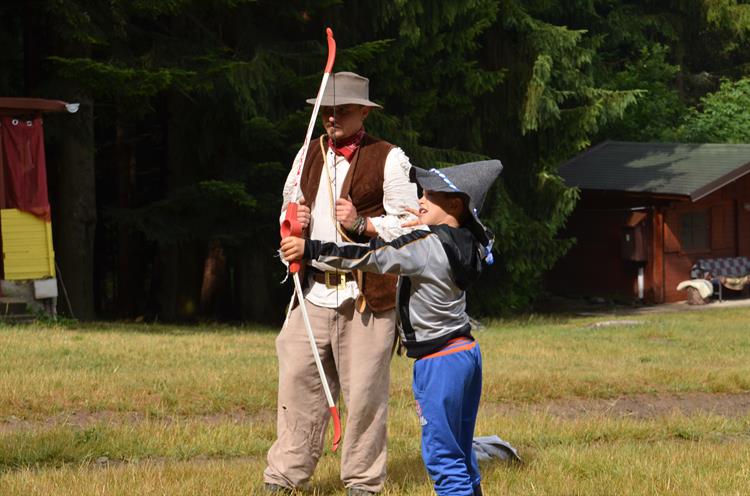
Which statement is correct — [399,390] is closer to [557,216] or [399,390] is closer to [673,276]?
[557,216]

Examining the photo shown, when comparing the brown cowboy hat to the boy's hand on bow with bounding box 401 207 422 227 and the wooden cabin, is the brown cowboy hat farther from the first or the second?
the wooden cabin

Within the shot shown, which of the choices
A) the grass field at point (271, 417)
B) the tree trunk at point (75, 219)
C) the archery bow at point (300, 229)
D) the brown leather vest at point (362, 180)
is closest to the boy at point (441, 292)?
the archery bow at point (300, 229)

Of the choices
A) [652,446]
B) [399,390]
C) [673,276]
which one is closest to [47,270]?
[399,390]

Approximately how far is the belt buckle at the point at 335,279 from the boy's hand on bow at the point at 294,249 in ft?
3.01

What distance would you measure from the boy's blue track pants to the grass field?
1010 millimetres

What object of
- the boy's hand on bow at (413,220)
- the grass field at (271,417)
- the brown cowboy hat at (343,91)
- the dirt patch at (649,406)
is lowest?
the dirt patch at (649,406)

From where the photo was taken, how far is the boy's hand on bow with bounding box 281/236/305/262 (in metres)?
6.00

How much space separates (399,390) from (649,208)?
67.4 ft

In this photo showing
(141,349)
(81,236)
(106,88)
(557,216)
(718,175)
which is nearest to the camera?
(141,349)

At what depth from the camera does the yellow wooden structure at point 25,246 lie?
64.5ft

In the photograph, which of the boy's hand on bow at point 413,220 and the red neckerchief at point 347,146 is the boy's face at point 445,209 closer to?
the boy's hand on bow at point 413,220

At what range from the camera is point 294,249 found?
6.00 metres

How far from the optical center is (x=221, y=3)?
814 inches

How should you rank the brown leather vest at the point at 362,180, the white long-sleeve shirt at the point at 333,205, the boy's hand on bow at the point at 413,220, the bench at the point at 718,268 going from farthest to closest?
the bench at the point at 718,268 → the brown leather vest at the point at 362,180 → the white long-sleeve shirt at the point at 333,205 → the boy's hand on bow at the point at 413,220
